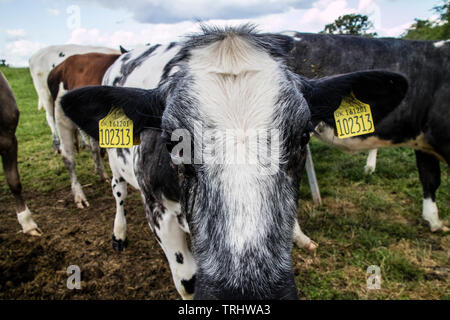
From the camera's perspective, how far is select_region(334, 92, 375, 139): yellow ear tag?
212 cm

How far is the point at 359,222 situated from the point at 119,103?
131 inches

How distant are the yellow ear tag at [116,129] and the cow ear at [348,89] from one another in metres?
1.17

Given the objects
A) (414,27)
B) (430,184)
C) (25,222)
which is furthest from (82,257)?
(414,27)

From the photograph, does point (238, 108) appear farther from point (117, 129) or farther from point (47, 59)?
point (47, 59)

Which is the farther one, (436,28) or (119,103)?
(436,28)

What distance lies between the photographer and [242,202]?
122 cm

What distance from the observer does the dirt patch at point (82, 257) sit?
290 centimetres

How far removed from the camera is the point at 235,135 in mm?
1321

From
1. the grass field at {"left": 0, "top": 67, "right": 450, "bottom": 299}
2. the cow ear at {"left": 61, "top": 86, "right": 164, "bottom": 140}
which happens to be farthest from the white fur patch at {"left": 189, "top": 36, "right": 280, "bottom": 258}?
the grass field at {"left": 0, "top": 67, "right": 450, "bottom": 299}

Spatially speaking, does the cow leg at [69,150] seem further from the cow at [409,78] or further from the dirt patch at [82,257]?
the cow at [409,78]

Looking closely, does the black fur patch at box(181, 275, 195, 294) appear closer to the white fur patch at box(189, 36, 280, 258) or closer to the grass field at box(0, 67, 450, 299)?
the grass field at box(0, 67, 450, 299)

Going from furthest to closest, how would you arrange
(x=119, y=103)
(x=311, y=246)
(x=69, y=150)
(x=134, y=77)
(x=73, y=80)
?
1. (x=69, y=150)
2. (x=73, y=80)
3. (x=311, y=246)
4. (x=134, y=77)
5. (x=119, y=103)

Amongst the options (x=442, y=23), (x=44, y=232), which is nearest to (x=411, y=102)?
(x=44, y=232)
